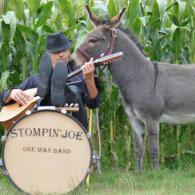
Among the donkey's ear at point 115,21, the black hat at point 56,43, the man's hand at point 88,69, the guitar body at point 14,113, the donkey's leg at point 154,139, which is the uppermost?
the donkey's ear at point 115,21

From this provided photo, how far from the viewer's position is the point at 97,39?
8039 millimetres

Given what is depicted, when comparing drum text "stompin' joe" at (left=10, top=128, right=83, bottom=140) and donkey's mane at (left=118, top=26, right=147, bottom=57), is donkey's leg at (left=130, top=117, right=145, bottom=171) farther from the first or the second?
drum text "stompin' joe" at (left=10, top=128, right=83, bottom=140)

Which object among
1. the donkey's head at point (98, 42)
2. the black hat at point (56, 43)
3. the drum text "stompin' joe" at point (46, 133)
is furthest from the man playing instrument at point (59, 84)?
the drum text "stompin' joe" at point (46, 133)

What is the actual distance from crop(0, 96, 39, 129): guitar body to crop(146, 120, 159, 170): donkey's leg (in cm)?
176

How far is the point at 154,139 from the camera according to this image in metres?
8.27

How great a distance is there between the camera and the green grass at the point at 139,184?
7.27 m

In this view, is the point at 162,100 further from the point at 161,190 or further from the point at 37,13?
the point at 37,13

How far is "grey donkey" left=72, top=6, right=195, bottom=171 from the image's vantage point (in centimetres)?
807

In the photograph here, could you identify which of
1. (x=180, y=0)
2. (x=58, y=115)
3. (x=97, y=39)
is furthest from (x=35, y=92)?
(x=180, y=0)

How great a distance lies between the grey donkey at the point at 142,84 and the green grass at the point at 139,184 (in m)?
0.34

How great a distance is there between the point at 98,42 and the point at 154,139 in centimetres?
155

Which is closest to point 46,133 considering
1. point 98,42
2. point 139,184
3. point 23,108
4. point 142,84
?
point 23,108

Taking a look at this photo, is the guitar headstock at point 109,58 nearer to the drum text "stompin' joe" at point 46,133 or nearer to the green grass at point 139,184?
the drum text "stompin' joe" at point 46,133

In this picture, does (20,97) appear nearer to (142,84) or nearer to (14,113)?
(14,113)
